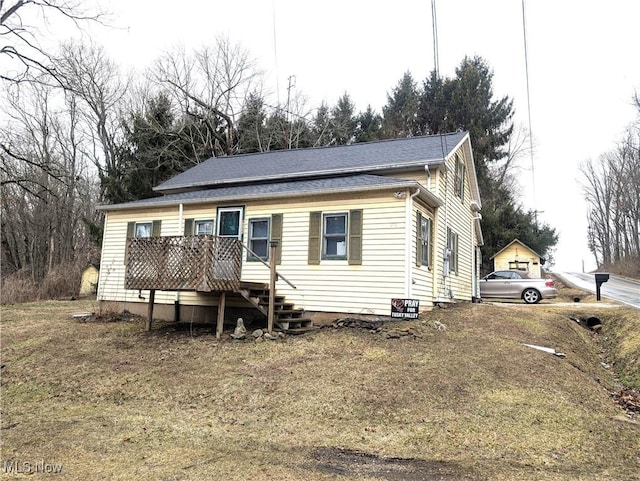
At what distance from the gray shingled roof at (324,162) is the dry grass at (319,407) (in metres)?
5.02

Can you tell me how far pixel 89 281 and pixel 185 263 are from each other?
1533 cm

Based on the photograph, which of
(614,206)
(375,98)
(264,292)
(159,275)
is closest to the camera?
(159,275)

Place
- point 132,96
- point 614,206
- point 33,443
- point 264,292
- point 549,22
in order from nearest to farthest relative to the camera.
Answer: point 33,443
point 549,22
point 264,292
point 132,96
point 614,206

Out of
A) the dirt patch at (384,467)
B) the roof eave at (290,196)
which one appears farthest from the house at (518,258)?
the dirt patch at (384,467)

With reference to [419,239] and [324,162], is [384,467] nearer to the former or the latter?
[419,239]

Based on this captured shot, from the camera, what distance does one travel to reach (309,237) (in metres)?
11.8

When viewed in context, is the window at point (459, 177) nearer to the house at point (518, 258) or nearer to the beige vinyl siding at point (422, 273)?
the beige vinyl siding at point (422, 273)

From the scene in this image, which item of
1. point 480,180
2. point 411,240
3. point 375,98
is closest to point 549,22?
point 411,240

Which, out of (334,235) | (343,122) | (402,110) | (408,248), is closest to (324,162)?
(334,235)

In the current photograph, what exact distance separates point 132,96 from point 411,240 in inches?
1148

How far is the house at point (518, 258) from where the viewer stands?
30266 millimetres

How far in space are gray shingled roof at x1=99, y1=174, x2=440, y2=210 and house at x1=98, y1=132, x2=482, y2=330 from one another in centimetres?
4

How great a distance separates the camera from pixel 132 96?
109 feet

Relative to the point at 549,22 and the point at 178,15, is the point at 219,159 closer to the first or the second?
the point at 178,15
